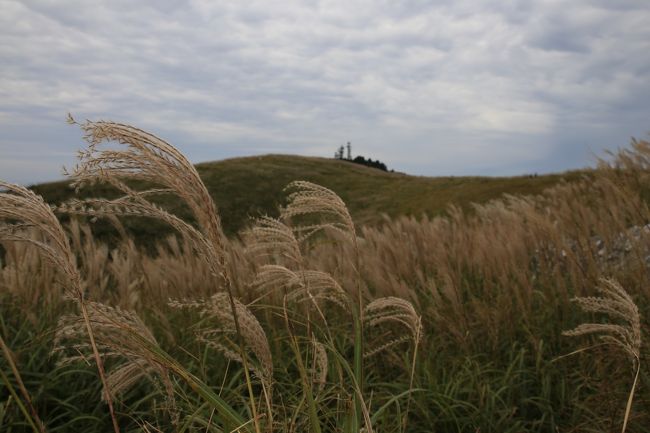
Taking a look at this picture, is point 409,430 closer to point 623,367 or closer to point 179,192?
point 623,367

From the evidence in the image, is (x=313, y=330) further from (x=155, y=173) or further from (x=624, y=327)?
(x=155, y=173)

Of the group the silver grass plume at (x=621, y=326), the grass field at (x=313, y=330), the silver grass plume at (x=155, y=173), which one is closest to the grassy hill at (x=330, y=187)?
the grass field at (x=313, y=330)

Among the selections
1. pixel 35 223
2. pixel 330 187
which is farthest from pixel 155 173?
pixel 330 187

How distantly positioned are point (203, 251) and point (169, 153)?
0.93 ft

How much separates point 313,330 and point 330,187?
40688 millimetres

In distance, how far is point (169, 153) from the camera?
4.64 ft

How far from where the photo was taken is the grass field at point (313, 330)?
1.85m

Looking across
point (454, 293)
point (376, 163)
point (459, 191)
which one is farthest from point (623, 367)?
point (376, 163)

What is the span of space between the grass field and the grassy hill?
79.4 feet

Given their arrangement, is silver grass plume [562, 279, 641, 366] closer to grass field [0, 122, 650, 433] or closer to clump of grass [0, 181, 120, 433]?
grass field [0, 122, 650, 433]

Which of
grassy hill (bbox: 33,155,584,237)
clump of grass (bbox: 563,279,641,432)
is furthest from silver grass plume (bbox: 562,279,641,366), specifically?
grassy hill (bbox: 33,155,584,237)

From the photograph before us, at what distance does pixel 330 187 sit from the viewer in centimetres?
4538

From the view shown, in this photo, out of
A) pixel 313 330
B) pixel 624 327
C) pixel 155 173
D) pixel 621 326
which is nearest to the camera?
pixel 155 173

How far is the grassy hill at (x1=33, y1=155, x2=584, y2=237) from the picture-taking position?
35781mm
